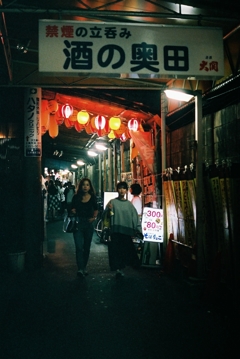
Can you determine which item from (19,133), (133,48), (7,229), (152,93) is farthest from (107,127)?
(133,48)

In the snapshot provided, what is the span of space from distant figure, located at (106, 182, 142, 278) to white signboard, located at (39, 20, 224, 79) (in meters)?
4.46

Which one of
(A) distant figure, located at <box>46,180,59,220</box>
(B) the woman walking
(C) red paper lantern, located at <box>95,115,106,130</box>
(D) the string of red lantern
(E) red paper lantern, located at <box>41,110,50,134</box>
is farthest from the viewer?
(A) distant figure, located at <box>46,180,59,220</box>

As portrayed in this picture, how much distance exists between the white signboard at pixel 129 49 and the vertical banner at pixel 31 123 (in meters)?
4.98

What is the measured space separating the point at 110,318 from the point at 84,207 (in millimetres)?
4704

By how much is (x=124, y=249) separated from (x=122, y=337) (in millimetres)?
5143

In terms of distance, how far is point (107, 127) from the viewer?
16.2 m

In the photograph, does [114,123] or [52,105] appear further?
[114,123]

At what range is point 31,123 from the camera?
13.0 metres

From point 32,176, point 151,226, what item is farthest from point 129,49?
point 32,176

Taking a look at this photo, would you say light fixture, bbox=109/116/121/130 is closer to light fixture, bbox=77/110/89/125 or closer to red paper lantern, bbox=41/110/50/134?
light fixture, bbox=77/110/89/125

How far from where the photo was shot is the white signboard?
26.9 ft

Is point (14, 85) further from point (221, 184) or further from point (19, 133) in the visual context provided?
point (221, 184)

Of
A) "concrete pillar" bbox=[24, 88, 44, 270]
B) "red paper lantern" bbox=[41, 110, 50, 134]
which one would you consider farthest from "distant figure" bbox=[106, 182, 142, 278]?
"red paper lantern" bbox=[41, 110, 50, 134]

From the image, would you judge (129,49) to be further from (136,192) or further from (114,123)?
(114,123)
